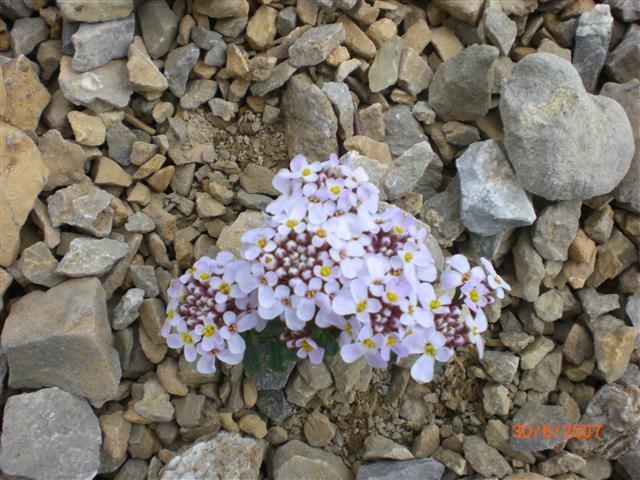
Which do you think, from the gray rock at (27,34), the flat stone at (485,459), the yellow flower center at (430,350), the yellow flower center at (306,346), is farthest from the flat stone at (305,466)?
the gray rock at (27,34)

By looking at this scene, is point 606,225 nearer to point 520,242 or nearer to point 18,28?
point 520,242

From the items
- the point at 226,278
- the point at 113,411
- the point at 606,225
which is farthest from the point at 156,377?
the point at 606,225

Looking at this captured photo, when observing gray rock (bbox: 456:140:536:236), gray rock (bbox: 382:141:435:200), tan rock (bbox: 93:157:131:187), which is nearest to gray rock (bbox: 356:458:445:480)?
gray rock (bbox: 456:140:536:236)

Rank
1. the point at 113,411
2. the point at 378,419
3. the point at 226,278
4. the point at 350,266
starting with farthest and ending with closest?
the point at 378,419, the point at 113,411, the point at 226,278, the point at 350,266

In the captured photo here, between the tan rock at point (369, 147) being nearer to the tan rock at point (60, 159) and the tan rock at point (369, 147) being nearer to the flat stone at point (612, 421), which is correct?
the tan rock at point (60, 159)

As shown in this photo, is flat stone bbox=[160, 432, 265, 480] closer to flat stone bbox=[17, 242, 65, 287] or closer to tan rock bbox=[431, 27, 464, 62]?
flat stone bbox=[17, 242, 65, 287]
